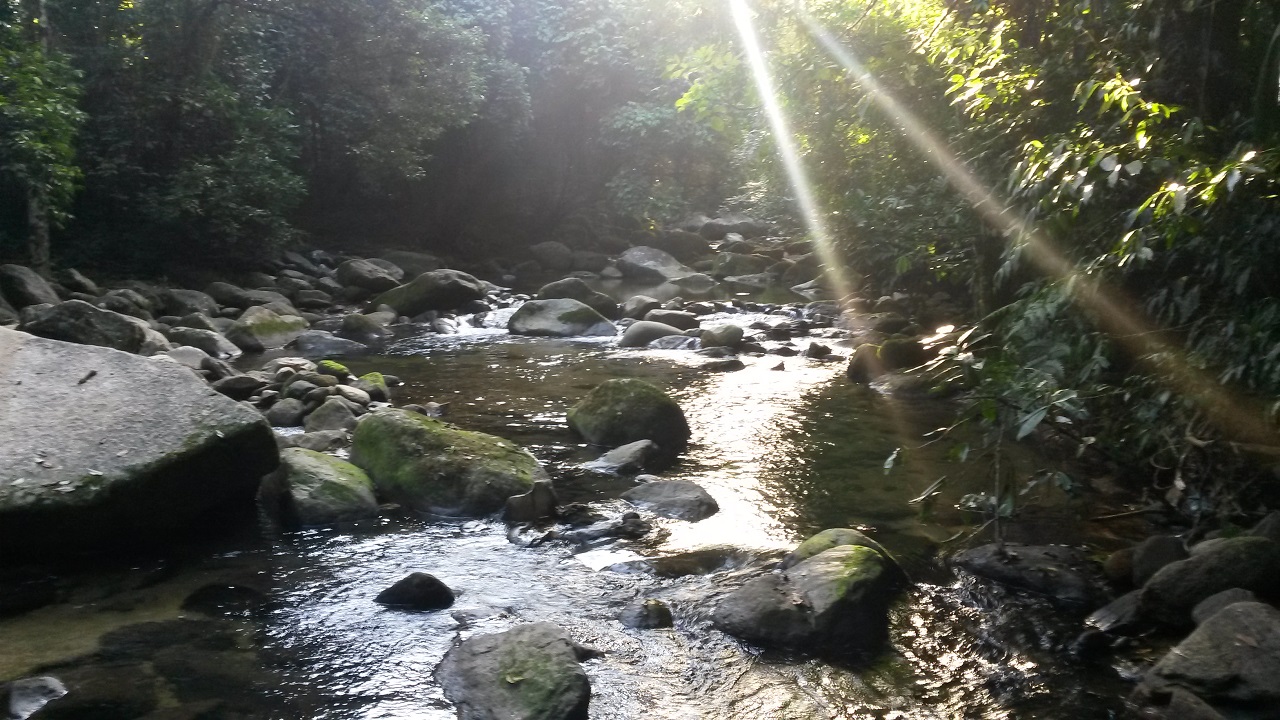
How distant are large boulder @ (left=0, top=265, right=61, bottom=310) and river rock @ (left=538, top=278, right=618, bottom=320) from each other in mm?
7090

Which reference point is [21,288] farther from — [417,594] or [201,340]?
[417,594]

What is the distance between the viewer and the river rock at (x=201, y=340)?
12164 mm

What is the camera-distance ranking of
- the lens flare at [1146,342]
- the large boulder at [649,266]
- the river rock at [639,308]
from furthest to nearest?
the large boulder at [649,266] < the river rock at [639,308] < the lens flare at [1146,342]

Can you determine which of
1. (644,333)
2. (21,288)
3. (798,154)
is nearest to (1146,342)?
(644,333)

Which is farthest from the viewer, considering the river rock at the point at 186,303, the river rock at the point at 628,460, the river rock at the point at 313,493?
the river rock at the point at 186,303

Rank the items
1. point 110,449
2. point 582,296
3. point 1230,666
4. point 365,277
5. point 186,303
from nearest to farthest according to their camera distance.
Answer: point 1230,666
point 110,449
point 186,303
point 582,296
point 365,277

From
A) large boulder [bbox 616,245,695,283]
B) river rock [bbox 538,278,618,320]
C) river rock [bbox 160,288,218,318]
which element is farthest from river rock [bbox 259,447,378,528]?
large boulder [bbox 616,245,695,283]

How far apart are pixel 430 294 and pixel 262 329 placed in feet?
10.4

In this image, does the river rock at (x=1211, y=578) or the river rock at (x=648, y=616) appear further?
the river rock at (x=648, y=616)

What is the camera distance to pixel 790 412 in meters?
9.84

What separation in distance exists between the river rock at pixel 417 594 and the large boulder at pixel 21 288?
891cm

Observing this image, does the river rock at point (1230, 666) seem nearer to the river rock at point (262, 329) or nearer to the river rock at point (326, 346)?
the river rock at point (326, 346)

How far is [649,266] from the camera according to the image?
23.5 m

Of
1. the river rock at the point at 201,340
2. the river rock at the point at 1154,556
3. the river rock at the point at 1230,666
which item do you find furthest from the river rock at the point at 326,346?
the river rock at the point at 1230,666
